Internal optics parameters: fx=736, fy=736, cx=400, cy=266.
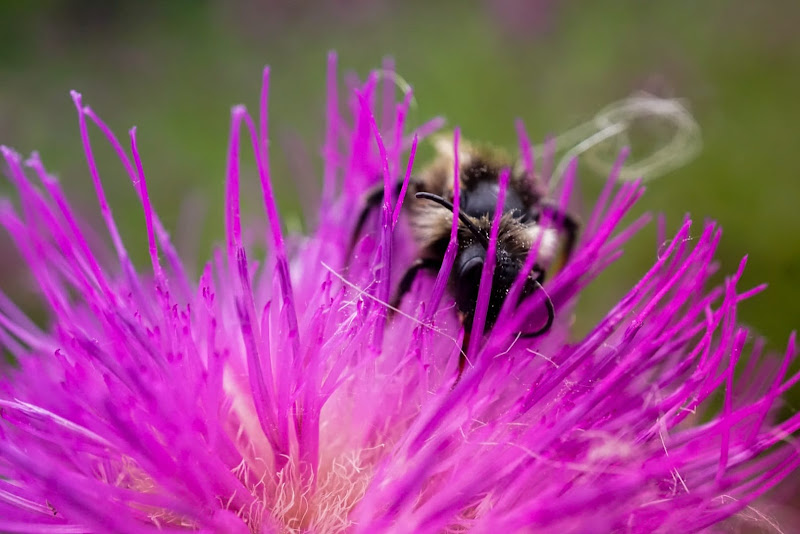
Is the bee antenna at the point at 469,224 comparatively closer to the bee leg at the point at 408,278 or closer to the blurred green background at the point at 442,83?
the bee leg at the point at 408,278

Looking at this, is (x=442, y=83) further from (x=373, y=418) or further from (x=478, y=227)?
(x=373, y=418)

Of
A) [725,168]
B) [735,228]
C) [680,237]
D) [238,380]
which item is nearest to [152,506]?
[238,380]

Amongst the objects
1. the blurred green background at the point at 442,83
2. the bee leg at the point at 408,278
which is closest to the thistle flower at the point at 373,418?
the bee leg at the point at 408,278

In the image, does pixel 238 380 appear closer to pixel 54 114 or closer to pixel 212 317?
pixel 212 317

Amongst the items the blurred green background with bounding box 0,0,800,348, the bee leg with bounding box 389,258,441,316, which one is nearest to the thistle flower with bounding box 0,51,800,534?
the bee leg with bounding box 389,258,441,316

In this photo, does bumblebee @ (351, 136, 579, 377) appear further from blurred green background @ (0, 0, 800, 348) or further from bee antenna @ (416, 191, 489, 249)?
blurred green background @ (0, 0, 800, 348)

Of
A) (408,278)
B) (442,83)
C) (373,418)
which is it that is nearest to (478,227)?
(408,278)
